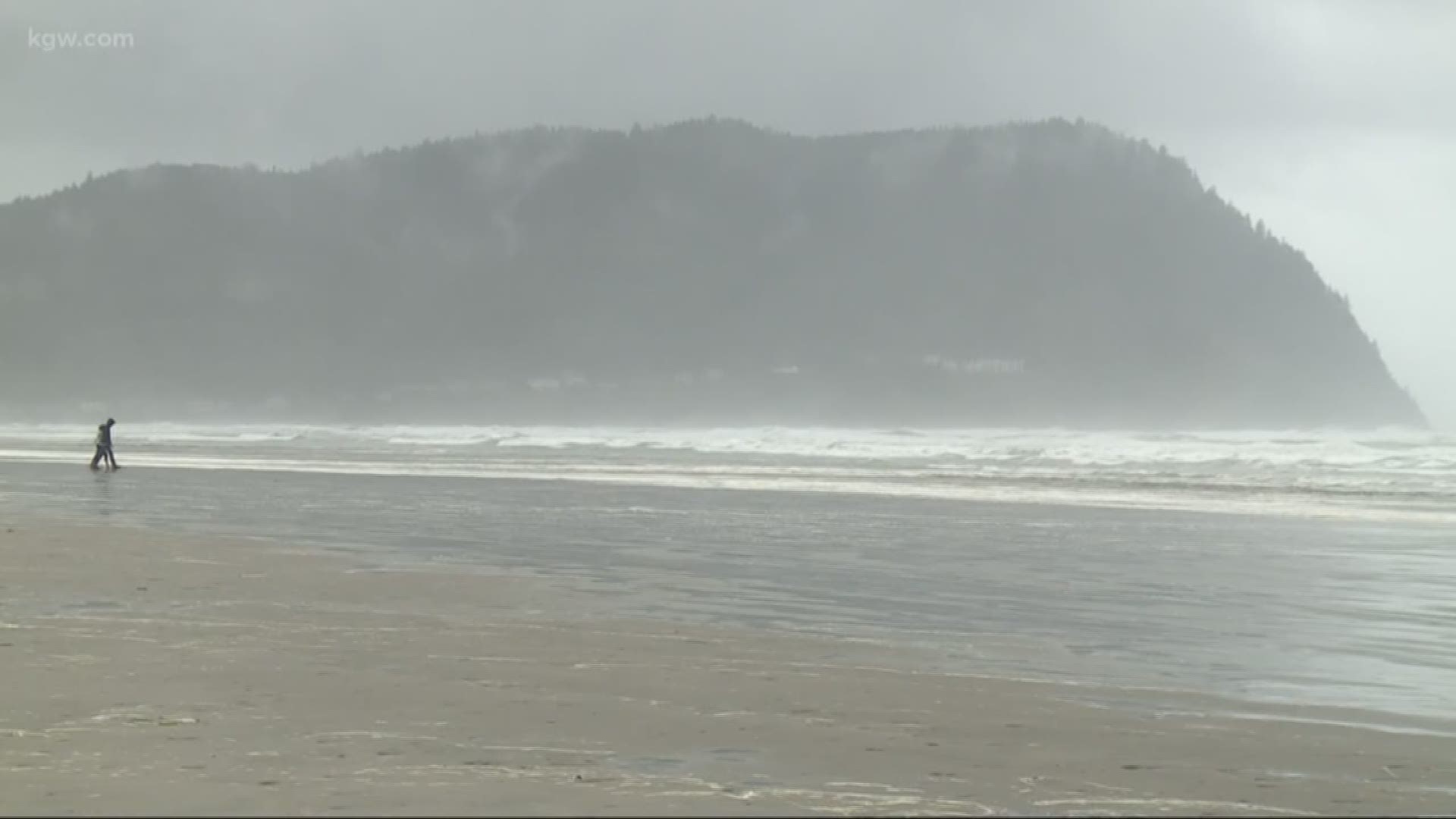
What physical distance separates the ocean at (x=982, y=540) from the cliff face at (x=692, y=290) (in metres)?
Answer: 81.7

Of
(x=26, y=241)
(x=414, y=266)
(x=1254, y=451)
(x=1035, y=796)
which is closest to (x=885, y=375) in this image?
(x=414, y=266)

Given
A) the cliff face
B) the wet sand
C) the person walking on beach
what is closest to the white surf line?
the person walking on beach

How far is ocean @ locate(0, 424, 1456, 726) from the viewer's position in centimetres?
842

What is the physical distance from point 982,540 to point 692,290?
121163 mm

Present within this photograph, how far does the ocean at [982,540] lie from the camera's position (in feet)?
27.6

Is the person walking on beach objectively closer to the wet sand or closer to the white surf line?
the white surf line

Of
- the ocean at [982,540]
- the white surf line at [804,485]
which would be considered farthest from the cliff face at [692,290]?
the ocean at [982,540]

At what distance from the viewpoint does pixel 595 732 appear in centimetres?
570

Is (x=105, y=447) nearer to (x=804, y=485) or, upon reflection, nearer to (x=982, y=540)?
(x=804, y=485)

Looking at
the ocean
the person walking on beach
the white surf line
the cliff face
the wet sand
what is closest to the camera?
the wet sand

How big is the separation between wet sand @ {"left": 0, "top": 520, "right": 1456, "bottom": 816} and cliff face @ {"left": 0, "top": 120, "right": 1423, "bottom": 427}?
10419cm

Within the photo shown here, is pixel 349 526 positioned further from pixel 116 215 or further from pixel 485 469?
pixel 116 215

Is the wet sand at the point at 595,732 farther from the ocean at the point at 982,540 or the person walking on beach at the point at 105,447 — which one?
the person walking on beach at the point at 105,447

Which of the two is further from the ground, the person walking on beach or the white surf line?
the person walking on beach
